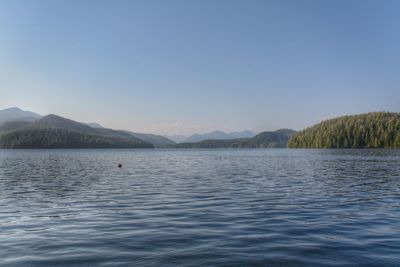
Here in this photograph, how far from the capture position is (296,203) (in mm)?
29172

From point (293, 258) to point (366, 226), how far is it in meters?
8.52

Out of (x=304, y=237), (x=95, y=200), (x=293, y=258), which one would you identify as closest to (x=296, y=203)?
(x=304, y=237)

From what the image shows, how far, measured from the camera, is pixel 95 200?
32000 mm

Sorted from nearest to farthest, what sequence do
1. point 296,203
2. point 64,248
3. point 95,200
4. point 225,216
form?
1. point 64,248
2. point 225,216
3. point 296,203
4. point 95,200

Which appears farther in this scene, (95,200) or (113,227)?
(95,200)

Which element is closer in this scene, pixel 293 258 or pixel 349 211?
pixel 293 258

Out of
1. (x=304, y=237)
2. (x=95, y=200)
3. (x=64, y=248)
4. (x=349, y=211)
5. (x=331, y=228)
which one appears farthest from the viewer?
(x=95, y=200)

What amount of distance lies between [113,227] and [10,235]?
17.5 feet

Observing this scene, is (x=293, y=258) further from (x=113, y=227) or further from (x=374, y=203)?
(x=374, y=203)

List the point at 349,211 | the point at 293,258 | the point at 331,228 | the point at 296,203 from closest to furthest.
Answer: the point at 293,258 < the point at 331,228 < the point at 349,211 < the point at 296,203

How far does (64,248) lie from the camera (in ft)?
53.8

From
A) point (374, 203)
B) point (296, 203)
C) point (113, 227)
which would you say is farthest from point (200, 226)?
point (374, 203)

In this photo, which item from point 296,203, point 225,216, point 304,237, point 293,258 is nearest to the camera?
point 293,258

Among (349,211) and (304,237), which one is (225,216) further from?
(349,211)
